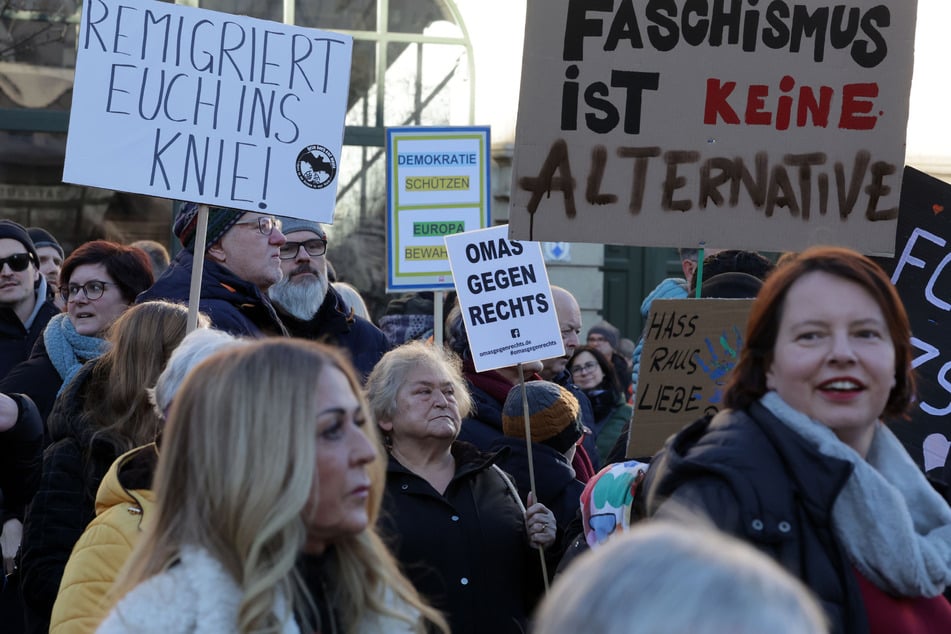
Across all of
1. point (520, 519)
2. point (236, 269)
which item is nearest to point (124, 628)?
point (520, 519)

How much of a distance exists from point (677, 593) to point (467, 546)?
122 inches

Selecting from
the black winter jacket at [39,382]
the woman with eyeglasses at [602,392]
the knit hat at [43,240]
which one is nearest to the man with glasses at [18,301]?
the black winter jacket at [39,382]

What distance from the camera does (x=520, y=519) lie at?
4.57 m

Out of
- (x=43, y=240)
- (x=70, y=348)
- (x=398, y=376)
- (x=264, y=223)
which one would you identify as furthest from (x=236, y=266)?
(x=43, y=240)

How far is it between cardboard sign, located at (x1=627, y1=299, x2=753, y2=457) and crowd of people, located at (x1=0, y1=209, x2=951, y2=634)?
0.47ft

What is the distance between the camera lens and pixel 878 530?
2602 millimetres

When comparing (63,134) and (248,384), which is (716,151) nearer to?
(248,384)

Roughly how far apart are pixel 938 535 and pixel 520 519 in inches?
78.2

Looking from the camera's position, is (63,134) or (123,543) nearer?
(123,543)

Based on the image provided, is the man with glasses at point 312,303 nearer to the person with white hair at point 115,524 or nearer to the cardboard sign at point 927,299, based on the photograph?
the cardboard sign at point 927,299

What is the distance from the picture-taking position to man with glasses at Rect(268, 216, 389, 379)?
5961 millimetres

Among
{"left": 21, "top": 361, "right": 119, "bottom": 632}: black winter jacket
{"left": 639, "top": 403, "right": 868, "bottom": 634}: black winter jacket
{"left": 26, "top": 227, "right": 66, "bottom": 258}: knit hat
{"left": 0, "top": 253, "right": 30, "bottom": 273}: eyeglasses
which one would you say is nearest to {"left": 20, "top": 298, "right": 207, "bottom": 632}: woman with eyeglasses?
{"left": 21, "top": 361, "right": 119, "bottom": 632}: black winter jacket

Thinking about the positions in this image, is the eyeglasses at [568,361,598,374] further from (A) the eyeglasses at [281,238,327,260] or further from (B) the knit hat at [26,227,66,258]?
(B) the knit hat at [26,227,66,258]

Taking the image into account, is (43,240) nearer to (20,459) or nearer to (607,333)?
(20,459)
